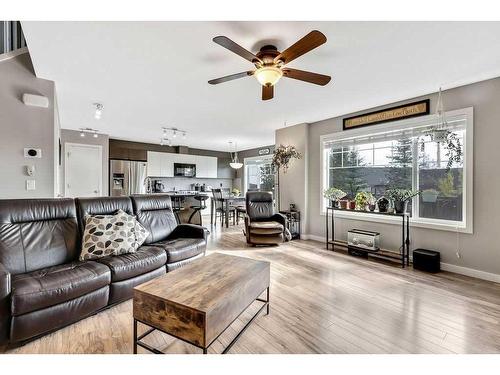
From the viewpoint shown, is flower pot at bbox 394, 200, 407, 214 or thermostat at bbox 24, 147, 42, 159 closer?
thermostat at bbox 24, 147, 42, 159

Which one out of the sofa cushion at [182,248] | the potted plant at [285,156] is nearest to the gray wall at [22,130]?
the sofa cushion at [182,248]

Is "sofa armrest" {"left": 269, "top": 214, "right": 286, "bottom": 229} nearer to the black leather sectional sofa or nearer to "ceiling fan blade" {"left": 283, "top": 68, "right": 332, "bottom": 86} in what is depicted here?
the black leather sectional sofa

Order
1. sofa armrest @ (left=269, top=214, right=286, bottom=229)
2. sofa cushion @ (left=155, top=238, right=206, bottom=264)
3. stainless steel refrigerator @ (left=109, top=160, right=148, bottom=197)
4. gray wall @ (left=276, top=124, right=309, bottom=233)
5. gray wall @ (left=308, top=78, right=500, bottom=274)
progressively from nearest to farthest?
sofa cushion @ (left=155, top=238, right=206, bottom=264), gray wall @ (left=308, top=78, right=500, bottom=274), sofa armrest @ (left=269, top=214, right=286, bottom=229), gray wall @ (left=276, top=124, right=309, bottom=233), stainless steel refrigerator @ (left=109, top=160, right=148, bottom=197)

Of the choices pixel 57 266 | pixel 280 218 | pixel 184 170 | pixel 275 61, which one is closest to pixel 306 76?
pixel 275 61

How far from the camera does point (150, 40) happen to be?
2.16 metres

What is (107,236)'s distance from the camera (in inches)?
99.0

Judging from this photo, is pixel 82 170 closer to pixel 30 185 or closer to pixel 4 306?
pixel 30 185

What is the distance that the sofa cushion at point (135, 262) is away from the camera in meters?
2.25

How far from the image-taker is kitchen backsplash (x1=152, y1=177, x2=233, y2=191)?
27.3 feet

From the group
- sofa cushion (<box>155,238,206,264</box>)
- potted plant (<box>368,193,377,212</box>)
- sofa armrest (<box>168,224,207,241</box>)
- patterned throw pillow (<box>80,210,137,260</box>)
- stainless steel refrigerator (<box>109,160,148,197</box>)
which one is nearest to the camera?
patterned throw pillow (<box>80,210,137,260</box>)

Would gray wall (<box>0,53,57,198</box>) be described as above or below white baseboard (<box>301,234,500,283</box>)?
above

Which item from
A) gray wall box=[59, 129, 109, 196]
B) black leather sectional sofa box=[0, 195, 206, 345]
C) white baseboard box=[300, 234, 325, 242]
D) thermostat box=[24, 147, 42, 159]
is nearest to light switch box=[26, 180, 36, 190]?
thermostat box=[24, 147, 42, 159]

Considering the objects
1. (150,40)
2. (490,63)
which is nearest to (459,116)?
(490,63)
